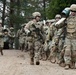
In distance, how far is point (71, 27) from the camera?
13766 millimetres

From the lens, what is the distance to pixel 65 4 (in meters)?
24.6

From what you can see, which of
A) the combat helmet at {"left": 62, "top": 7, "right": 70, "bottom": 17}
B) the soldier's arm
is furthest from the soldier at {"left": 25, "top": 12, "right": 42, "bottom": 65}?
the combat helmet at {"left": 62, "top": 7, "right": 70, "bottom": 17}

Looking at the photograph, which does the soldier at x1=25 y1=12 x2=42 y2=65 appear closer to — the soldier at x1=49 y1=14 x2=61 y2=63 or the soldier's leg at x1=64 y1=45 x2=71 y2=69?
the soldier's leg at x1=64 y1=45 x2=71 y2=69

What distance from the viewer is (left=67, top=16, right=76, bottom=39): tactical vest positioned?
44.9 ft

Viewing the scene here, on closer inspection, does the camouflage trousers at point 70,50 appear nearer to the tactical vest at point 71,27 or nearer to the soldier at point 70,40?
the soldier at point 70,40

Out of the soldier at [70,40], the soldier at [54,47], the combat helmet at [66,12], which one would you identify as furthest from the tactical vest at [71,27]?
the soldier at [54,47]

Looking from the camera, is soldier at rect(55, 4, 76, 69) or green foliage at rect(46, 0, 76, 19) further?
green foliage at rect(46, 0, 76, 19)

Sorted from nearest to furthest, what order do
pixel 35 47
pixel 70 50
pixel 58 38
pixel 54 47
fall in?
pixel 70 50 < pixel 35 47 < pixel 58 38 < pixel 54 47

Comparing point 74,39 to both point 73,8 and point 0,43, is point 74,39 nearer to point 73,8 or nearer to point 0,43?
point 73,8

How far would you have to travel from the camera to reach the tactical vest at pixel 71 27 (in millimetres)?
13672

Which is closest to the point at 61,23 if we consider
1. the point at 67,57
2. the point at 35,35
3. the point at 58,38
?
the point at 67,57

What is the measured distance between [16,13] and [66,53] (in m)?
21.4

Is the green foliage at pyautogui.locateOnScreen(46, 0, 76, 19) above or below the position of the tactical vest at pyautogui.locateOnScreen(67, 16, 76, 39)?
above

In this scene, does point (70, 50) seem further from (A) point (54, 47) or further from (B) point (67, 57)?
(A) point (54, 47)
